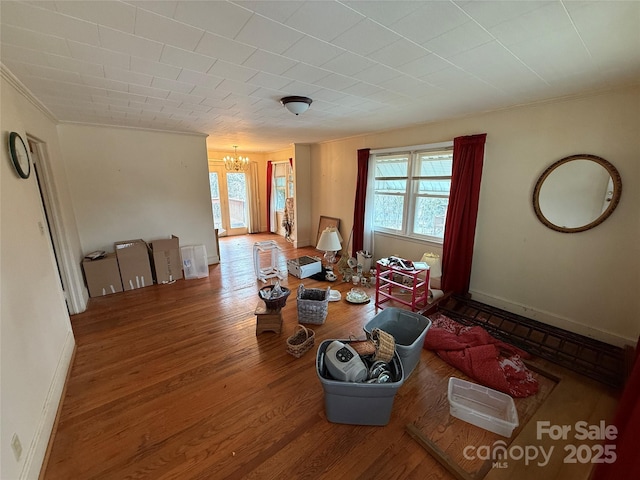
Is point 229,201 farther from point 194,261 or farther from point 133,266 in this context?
point 133,266

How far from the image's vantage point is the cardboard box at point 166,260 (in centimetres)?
388

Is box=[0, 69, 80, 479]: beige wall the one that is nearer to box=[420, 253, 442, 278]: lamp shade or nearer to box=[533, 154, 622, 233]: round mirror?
box=[420, 253, 442, 278]: lamp shade

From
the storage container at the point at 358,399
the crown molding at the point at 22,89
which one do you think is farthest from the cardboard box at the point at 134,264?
the storage container at the point at 358,399

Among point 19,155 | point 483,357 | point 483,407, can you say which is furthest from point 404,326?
point 19,155

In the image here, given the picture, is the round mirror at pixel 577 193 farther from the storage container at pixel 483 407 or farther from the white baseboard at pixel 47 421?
the white baseboard at pixel 47 421

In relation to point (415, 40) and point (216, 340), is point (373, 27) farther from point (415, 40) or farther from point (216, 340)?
point (216, 340)

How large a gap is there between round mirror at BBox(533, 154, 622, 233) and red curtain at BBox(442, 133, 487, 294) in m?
0.61

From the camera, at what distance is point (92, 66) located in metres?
1.75

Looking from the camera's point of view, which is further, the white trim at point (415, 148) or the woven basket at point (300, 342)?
the white trim at point (415, 148)

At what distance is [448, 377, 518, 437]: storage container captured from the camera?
1.60 meters

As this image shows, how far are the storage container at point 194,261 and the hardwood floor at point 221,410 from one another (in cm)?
131

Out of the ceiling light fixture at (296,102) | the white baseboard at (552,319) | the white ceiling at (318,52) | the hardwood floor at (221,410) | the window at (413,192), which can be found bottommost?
the hardwood floor at (221,410)

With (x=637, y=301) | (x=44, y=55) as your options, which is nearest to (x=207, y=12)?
(x=44, y=55)

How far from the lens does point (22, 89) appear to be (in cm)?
211
